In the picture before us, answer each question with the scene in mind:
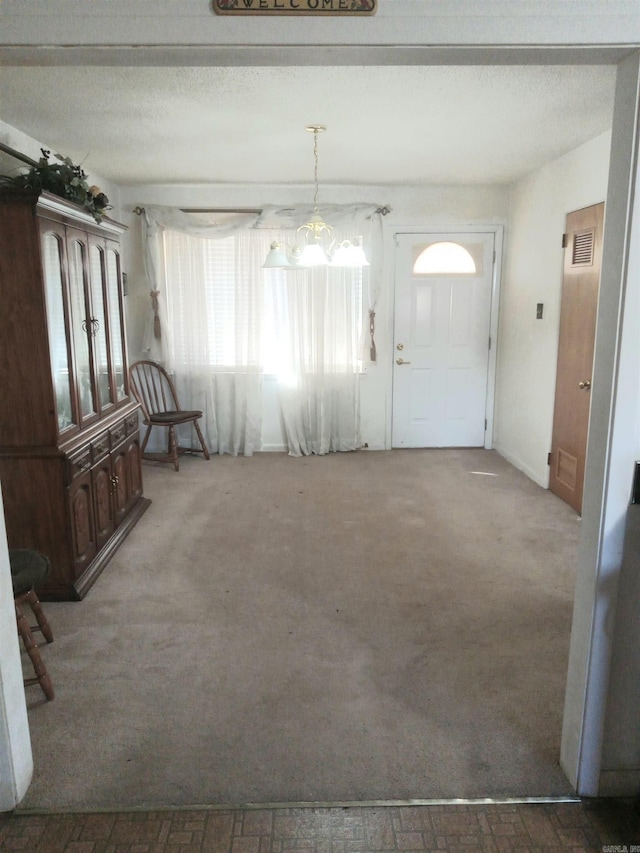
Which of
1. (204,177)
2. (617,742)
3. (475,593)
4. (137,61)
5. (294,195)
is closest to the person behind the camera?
(137,61)

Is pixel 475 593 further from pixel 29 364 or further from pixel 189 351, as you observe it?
pixel 189 351

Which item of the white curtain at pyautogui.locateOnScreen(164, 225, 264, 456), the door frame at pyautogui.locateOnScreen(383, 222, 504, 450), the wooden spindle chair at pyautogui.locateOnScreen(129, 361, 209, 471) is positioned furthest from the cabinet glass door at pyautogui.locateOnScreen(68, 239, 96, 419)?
the door frame at pyautogui.locateOnScreen(383, 222, 504, 450)

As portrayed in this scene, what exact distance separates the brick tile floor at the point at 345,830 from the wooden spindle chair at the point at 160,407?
3.67 meters

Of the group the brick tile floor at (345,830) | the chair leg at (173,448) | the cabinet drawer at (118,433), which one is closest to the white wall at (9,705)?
the brick tile floor at (345,830)

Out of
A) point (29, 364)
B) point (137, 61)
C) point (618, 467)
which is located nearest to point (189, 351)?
point (29, 364)

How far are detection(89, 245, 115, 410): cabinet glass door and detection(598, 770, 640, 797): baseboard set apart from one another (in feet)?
9.87

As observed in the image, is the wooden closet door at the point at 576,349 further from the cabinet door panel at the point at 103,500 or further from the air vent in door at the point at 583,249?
the cabinet door panel at the point at 103,500

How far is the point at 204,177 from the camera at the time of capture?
5148mm

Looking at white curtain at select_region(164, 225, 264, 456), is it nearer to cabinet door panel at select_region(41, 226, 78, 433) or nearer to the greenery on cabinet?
the greenery on cabinet

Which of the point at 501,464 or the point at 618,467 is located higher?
the point at 618,467

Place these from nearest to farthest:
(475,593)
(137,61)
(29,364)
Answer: (137,61)
(29,364)
(475,593)

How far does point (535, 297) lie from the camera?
16.2 feet

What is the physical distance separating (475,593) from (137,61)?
270 cm

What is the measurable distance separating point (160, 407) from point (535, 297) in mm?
3487
